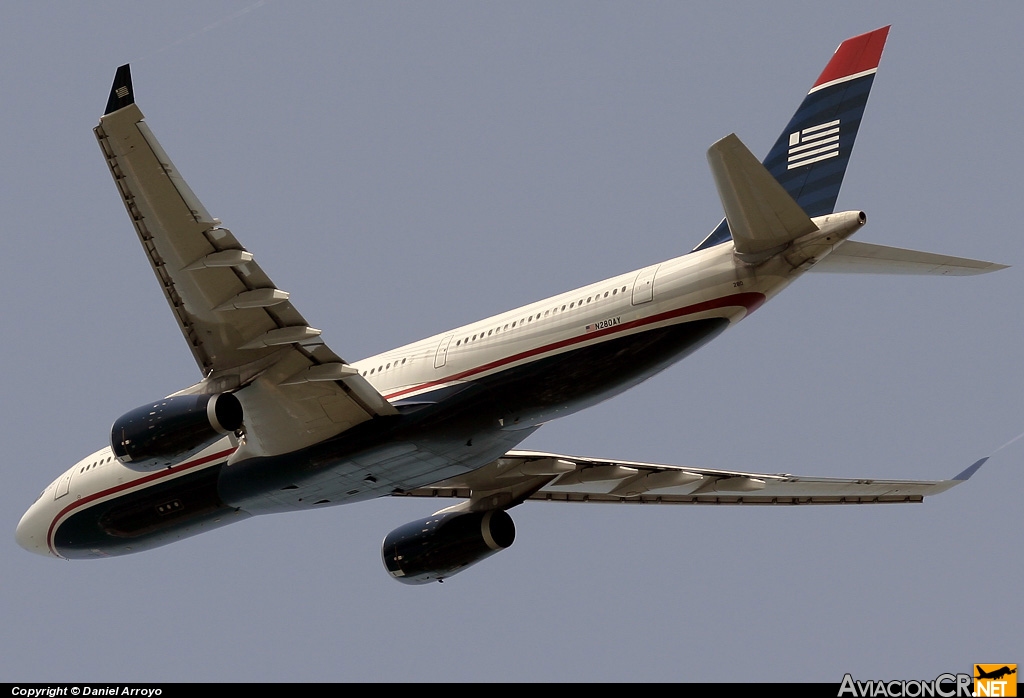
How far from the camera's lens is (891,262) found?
66.1 ft

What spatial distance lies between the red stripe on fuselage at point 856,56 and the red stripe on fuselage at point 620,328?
381 cm

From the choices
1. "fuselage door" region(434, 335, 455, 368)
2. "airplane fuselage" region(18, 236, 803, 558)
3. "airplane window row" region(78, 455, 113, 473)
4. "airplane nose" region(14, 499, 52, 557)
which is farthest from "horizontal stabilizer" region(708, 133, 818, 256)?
"airplane nose" region(14, 499, 52, 557)

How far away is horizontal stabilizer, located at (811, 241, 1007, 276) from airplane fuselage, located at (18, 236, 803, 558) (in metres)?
0.61

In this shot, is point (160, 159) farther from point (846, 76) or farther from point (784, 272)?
point (846, 76)

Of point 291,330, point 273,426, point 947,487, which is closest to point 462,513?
point 273,426

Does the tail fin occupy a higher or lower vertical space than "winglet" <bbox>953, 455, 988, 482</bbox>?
higher

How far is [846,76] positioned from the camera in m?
21.8

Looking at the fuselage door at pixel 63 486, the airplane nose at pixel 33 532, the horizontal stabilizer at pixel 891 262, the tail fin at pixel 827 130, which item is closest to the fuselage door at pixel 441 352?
the tail fin at pixel 827 130

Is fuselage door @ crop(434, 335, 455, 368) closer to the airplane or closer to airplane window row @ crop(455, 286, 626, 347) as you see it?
the airplane

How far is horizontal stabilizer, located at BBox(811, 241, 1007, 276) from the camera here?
766 inches

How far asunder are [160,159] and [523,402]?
6.56m

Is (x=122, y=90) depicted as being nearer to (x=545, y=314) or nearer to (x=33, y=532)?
(x=545, y=314)

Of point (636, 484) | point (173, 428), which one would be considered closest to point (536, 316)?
point (173, 428)

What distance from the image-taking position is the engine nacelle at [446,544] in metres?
26.8
